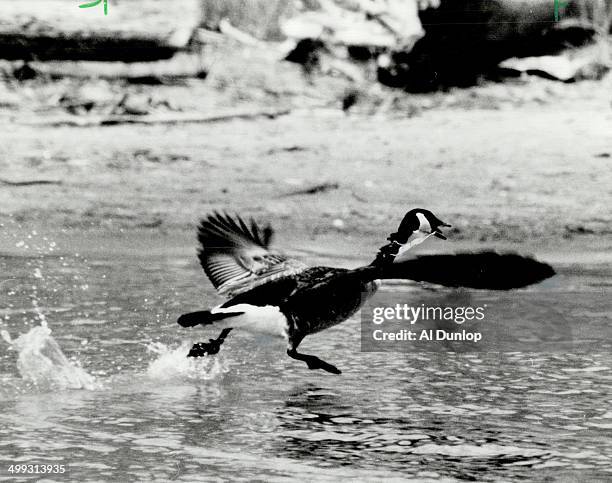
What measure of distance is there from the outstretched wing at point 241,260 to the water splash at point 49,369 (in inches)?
26.4

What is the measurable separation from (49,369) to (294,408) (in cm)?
100

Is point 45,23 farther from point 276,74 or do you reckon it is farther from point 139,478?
point 139,478

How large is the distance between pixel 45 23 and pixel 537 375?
549 centimetres

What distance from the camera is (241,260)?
16.5ft

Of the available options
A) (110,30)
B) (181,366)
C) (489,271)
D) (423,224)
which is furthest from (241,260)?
(110,30)

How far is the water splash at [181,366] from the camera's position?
4906 mm

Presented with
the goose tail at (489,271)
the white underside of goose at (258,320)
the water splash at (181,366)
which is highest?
the goose tail at (489,271)

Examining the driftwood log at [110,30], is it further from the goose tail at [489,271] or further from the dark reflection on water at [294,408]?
the goose tail at [489,271]

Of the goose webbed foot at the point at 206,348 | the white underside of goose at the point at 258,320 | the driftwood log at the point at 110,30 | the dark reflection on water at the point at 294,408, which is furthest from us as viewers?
the driftwood log at the point at 110,30

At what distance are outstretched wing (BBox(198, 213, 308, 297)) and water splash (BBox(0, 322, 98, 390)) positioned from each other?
2.20ft

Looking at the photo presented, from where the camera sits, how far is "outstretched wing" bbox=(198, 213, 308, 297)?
501 centimetres

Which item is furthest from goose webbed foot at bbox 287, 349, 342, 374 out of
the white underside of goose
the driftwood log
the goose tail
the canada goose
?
the driftwood log

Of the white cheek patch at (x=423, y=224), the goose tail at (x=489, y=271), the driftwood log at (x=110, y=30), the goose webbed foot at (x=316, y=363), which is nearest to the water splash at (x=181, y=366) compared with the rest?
the goose webbed foot at (x=316, y=363)

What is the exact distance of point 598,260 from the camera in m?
7.50
